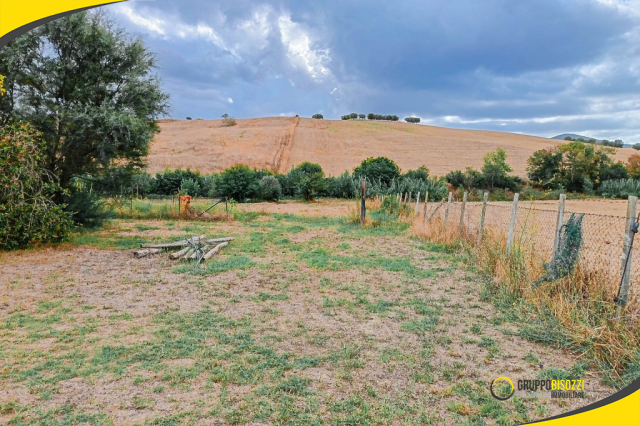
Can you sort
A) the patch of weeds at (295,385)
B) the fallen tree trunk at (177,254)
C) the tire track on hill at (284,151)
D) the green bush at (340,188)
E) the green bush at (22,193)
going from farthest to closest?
the tire track on hill at (284,151)
the green bush at (340,188)
the fallen tree trunk at (177,254)
the green bush at (22,193)
the patch of weeds at (295,385)

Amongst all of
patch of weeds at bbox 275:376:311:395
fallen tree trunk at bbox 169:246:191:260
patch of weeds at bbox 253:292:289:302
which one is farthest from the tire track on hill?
patch of weeds at bbox 275:376:311:395

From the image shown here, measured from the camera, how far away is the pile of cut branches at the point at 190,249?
8518 mm

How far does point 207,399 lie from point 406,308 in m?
3.15

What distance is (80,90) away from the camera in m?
9.34

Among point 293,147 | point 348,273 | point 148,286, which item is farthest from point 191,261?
point 293,147

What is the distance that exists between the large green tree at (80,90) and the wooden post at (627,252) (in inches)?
360

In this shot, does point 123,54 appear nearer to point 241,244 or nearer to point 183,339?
point 241,244

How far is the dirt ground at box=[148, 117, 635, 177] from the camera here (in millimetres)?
43625

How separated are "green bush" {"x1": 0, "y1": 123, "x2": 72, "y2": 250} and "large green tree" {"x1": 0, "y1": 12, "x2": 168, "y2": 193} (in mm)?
638

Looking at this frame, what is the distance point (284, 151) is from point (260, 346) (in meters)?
45.9

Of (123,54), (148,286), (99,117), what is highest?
(123,54)

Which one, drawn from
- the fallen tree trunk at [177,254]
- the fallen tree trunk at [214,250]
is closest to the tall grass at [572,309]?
the fallen tree trunk at [214,250]

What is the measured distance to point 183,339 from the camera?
4.25 metres

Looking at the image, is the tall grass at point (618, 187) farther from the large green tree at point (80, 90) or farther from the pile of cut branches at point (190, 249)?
the large green tree at point (80, 90)
